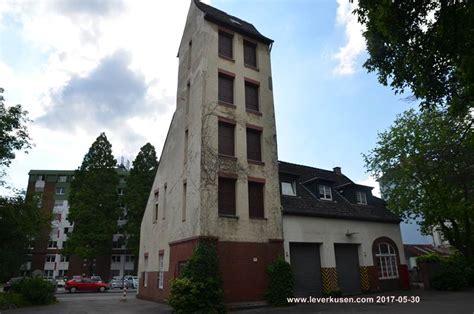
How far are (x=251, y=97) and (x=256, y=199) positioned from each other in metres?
6.85

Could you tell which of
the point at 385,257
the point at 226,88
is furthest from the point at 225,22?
the point at 385,257

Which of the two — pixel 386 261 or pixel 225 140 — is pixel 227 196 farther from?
pixel 386 261

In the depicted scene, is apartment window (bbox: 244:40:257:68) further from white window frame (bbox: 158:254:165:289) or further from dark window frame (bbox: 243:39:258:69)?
white window frame (bbox: 158:254:165:289)

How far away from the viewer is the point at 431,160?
47.4 feet

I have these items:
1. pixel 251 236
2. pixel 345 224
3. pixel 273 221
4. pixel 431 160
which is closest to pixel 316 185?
pixel 345 224

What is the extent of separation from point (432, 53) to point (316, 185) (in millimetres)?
15400

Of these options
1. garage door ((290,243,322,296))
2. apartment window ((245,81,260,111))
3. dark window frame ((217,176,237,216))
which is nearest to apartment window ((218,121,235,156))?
dark window frame ((217,176,237,216))

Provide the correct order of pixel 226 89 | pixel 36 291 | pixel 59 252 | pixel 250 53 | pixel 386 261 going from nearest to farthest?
pixel 36 291 → pixel 226 89 → pixel 250 53 → pixel 386 261 → pixel 59 252

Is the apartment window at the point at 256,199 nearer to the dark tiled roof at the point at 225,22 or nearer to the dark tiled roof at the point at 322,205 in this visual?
the dark tiled roof at the point at 322,205

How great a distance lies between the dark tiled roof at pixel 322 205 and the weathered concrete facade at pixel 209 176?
1985 mm

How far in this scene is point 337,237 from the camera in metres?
21.8

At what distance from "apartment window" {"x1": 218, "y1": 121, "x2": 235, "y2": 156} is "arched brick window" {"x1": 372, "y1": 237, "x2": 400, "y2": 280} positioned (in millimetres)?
12807

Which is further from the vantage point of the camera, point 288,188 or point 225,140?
point 288,188

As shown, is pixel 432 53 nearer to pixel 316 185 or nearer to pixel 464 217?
pixel 316 185
